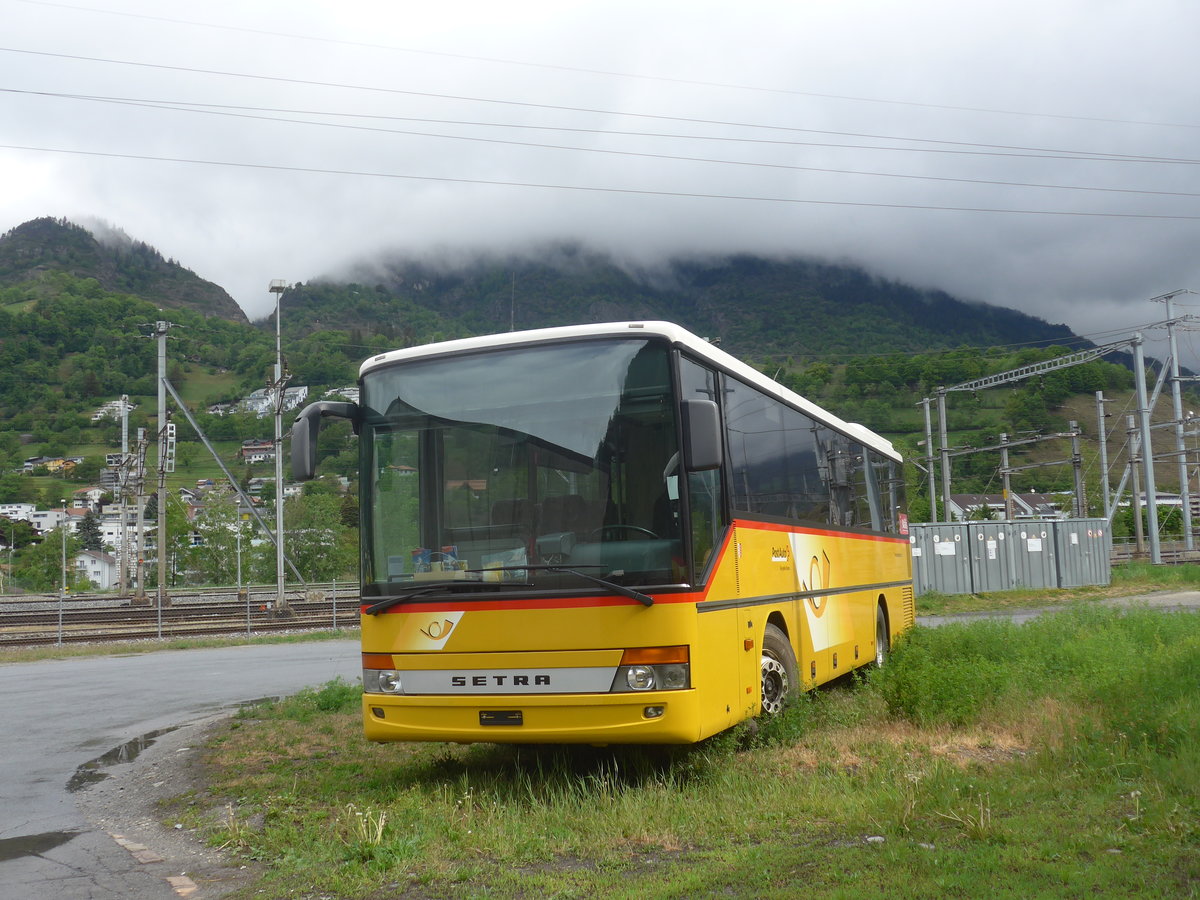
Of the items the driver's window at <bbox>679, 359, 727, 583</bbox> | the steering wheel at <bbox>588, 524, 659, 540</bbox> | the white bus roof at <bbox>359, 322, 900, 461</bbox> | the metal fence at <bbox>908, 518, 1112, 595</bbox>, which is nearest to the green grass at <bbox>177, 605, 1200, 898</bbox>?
the driver's window at <bbox>679, 359, 727, 583</bbox>

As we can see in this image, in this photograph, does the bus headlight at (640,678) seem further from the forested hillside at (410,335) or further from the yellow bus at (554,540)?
the forested hillside at (410,335)

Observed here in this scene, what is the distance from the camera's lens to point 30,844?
23.1 feet

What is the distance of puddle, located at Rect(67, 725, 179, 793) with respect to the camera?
9.35 metres

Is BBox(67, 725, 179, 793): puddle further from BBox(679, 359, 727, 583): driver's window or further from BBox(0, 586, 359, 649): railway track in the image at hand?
BBox(0, 586, 359, 649): railway track

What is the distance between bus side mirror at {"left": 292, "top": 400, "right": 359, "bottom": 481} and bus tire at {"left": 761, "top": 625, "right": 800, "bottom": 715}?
12.0ft

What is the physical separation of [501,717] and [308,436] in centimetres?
239

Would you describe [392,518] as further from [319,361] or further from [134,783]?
[319,361]

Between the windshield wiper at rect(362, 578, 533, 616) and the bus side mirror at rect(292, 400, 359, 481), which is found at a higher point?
the bus side mirror at rect(292, 400, 359, 481)

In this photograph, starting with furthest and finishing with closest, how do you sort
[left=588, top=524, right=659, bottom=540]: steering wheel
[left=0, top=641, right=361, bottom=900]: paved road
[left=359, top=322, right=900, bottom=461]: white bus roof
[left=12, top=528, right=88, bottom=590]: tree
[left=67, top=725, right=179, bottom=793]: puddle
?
[left=12, top=528, right=88, bottom=590]: tree, [left=67, top=725, right=179, bottom=793]: puddle, [left=359, top=322, right=900, bottom=461]: white bus roof, [left=588, top=524, right=659, bottom=540]: steering wheel, [left=0, top=641, right=361, bottom=900]: paved road

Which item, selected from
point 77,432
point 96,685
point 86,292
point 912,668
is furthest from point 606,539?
point 86,292

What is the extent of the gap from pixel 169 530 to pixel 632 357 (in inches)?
2850

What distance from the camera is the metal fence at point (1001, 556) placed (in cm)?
3544

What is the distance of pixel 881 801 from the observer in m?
6.27

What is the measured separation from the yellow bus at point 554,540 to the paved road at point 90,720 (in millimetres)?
2025
